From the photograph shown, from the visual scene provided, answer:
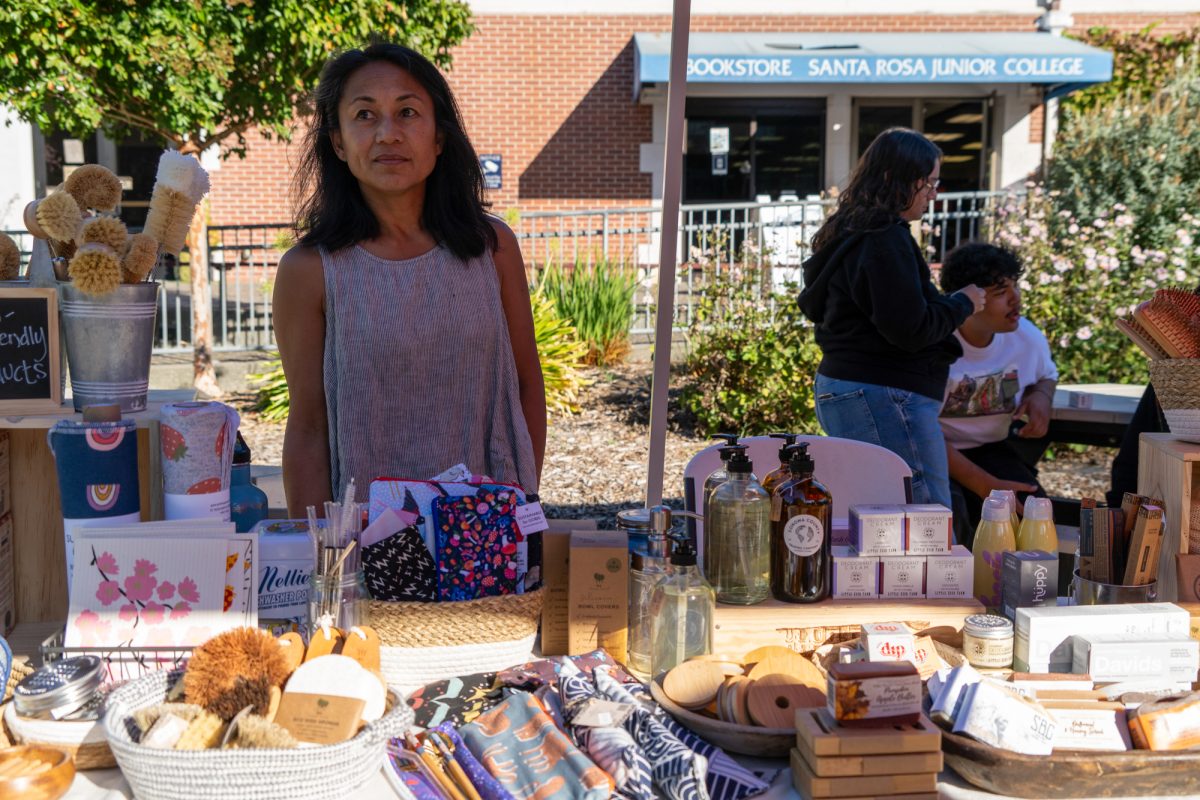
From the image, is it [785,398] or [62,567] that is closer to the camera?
[62,567]

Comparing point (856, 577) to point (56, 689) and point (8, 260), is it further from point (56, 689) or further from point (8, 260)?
point (8, 260)

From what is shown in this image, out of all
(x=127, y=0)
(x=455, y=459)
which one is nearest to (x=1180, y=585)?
(x=455, y=459)

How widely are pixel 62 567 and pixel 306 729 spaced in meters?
0.93

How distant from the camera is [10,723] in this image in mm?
1525

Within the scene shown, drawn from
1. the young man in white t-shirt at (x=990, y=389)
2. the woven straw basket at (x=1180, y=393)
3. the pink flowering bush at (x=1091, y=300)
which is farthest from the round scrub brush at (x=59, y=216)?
the pink flowering bush at (x=1091, y=300)

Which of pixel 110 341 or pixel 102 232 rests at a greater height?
pixel 102 232

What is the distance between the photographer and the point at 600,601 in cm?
184

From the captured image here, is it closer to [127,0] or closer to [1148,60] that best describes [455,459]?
[127,0]

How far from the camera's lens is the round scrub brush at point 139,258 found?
1.84 metres

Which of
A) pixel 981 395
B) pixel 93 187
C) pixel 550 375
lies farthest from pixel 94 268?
pixel 550 375

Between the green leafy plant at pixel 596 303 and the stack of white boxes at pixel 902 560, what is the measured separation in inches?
269

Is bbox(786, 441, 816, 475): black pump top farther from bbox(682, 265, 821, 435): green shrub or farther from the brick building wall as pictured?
the brick building wall

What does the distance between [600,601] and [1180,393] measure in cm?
114

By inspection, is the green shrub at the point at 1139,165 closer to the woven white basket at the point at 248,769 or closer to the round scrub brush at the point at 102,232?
the round scrub brush at the point at 102,232
